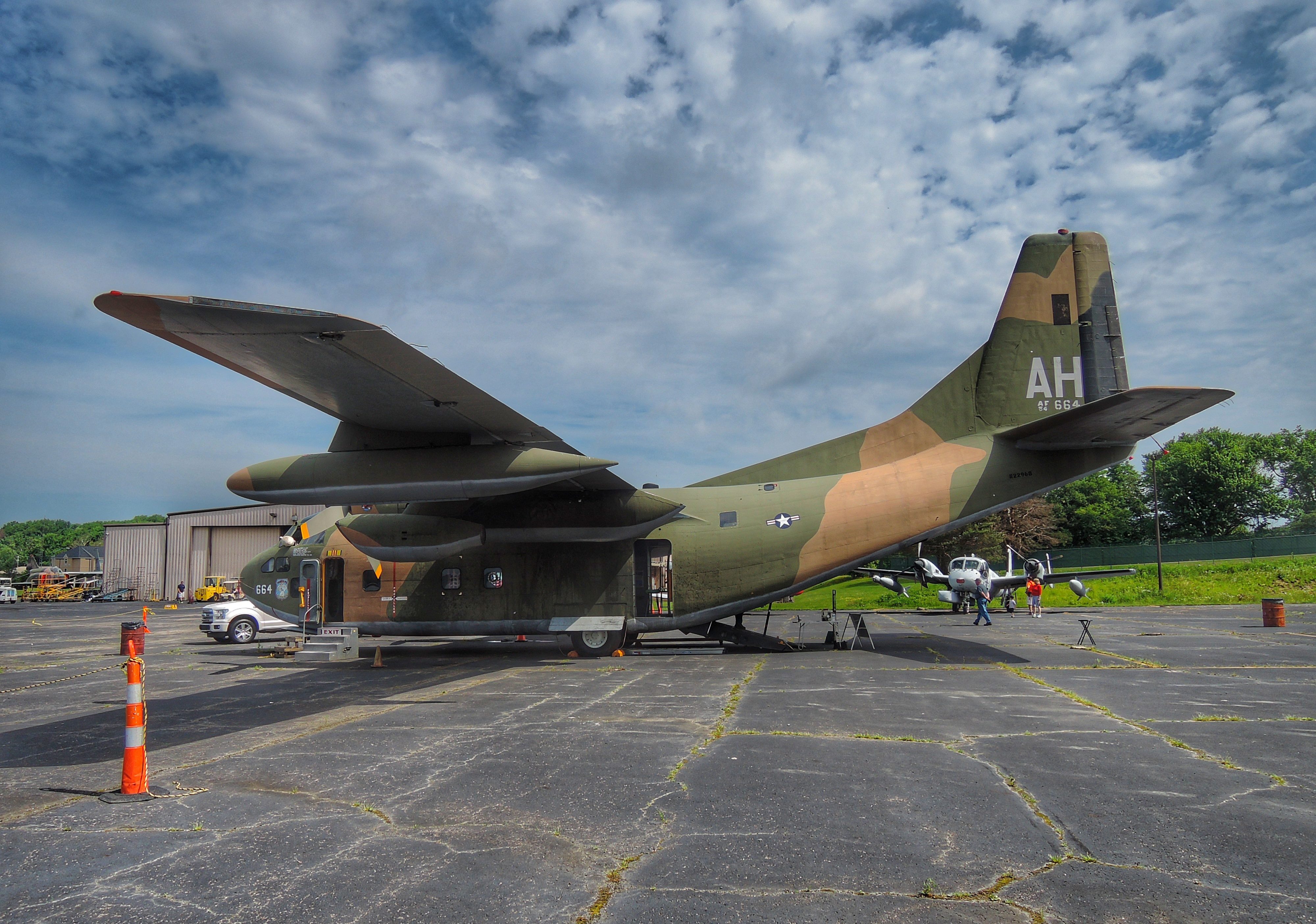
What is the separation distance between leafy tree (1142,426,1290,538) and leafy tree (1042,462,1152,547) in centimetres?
222

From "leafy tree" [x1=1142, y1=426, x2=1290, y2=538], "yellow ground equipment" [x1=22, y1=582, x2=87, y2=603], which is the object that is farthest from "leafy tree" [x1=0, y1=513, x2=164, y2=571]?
"leafy tree" [x1=1142, y1=426, x2=1290, y2=538]

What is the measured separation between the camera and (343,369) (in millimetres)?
9148

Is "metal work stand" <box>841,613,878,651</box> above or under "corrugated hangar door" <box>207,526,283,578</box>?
under

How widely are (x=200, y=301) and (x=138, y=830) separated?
4.79 m

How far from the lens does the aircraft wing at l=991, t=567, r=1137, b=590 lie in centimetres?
2530

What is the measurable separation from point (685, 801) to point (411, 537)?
371 inches

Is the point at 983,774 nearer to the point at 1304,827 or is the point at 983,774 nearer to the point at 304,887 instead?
the point at 1304,827

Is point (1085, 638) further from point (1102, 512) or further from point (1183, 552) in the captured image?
point (1102, 512)

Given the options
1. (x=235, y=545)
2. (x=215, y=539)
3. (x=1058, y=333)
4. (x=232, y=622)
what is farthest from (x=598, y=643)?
(x=215, y=539)

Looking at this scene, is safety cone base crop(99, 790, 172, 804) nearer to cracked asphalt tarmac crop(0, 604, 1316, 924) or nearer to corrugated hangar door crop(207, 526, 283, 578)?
cracked asphalt tarmac crop(0, 604, 1316, 924)

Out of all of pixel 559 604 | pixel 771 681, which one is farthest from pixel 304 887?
pixel 559 604

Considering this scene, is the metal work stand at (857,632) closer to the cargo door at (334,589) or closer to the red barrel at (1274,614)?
the red barrel at (1274,614)

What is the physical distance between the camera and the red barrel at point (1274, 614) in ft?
56.2

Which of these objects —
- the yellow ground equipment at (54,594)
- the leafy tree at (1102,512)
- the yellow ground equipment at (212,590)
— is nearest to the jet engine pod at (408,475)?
the yellow ground equipment at (212,590)
